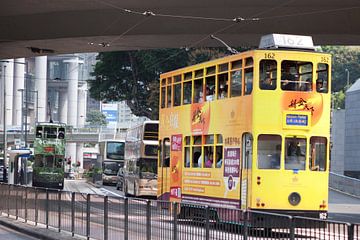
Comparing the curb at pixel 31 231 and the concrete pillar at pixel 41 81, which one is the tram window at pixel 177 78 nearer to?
the curb at pixel 31 231

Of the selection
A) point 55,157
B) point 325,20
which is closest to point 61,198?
point 325,20

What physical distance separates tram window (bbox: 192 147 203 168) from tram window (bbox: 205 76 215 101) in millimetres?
1475

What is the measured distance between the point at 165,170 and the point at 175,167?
1242mm

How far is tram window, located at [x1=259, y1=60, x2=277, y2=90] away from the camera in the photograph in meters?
18.0

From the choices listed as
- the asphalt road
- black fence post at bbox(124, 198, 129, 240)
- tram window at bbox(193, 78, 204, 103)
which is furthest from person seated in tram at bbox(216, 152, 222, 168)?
black fence post at bbox(124, 198, 129, 240)

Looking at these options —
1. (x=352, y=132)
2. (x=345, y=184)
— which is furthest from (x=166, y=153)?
(x=352, y=132)

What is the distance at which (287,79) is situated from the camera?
717 inches

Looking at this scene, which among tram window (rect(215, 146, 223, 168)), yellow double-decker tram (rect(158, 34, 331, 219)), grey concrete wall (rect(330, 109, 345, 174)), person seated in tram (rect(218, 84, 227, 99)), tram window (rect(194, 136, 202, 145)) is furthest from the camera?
grey concrete wall (rect(330, 109, 345, 174))

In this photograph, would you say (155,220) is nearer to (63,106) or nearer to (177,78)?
(177,78)

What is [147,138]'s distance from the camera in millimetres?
33562

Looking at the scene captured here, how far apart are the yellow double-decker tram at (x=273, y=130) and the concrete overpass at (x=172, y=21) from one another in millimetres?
9149

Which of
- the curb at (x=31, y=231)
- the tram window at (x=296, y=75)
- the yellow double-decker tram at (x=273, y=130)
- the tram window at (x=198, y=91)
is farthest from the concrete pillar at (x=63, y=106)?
the tram window at (x=296, y=75)

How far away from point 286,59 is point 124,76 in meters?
31.6

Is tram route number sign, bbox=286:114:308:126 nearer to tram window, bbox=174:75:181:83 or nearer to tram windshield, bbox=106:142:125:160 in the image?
tram window, bbox=174:75:181:83
